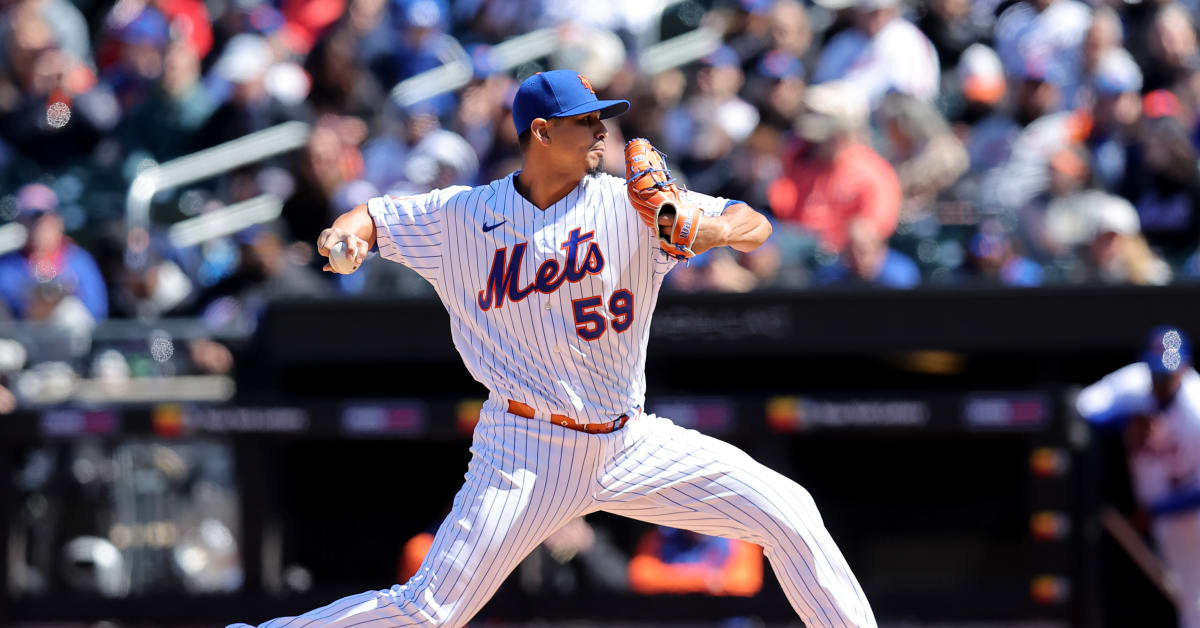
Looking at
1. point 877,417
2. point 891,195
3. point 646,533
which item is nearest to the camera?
point 877,417

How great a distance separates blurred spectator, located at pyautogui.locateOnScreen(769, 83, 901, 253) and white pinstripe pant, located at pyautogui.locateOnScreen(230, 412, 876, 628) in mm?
3570

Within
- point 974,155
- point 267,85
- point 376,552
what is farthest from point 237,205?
point 974,155

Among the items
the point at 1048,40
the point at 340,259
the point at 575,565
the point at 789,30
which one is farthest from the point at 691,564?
the point at 1048,40

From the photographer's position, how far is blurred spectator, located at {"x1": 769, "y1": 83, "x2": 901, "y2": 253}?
307 inches

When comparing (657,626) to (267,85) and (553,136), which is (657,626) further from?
(267,85)

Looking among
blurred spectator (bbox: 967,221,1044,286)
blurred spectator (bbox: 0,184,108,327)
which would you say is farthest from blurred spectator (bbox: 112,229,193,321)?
blurred spectator (bbox: 967,221,1044,286)

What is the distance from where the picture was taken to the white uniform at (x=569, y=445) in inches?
162

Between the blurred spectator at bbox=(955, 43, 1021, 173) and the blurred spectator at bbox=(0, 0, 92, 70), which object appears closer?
the blurred spectator at bbox=(955, 43, 1021, 173)

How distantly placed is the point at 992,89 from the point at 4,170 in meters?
5.99

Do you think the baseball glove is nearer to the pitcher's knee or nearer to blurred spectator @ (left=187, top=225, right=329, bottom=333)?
the pitcher's knee

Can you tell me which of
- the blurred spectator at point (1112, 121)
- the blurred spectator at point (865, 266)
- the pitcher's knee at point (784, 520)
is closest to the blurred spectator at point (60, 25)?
the blurred spectator at point (865, 266)

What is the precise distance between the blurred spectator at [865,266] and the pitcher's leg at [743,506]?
289 centimetres

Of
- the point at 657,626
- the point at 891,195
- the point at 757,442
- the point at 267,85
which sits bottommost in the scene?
the point at 657,626

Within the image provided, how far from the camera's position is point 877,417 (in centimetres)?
658
